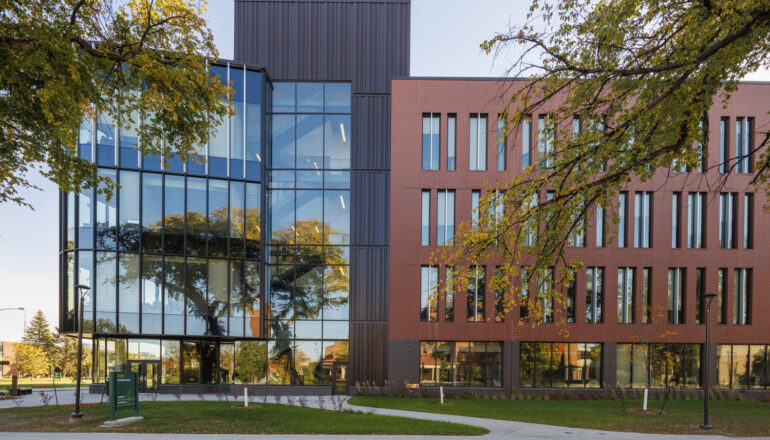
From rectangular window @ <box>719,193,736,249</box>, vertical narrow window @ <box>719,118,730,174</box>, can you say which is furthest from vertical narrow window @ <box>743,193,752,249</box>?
vertical narrow window @ <box>719,118,730,174</box>

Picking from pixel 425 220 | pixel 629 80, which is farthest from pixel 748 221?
pixel 629 80

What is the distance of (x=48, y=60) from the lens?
8.29 m

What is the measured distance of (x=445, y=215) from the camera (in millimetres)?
26672

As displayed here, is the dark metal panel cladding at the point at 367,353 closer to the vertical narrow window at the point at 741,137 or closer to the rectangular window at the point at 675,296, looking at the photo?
the rectangular window at the point at 675,296

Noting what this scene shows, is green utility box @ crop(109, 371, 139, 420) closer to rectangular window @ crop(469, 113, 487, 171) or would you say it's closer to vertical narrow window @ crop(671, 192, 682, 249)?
rectangular window @ crop(469, 113, 487, 171)

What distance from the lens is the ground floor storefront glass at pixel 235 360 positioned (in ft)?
83.6

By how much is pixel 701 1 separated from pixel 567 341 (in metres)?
22.4

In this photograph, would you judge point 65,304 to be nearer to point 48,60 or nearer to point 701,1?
point 48,60

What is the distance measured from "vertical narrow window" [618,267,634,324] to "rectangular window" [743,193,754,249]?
639 cm

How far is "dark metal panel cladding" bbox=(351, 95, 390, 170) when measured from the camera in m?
27.2

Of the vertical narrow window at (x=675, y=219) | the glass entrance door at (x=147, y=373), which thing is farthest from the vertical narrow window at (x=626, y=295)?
the glass entrance door at (x=147, y=373)

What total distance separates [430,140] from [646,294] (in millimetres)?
14497

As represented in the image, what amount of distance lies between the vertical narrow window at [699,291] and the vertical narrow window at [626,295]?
11.1 ft

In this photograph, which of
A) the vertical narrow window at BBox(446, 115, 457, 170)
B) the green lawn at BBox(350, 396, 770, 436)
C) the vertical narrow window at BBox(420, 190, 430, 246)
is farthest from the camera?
the vertical narrow window at BBox(446, 115, 457, 170)
